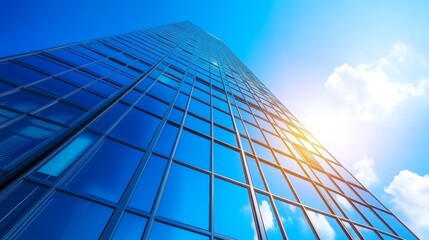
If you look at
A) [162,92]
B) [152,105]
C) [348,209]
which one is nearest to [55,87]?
[152,105]

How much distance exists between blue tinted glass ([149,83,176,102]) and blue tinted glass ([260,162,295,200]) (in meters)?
4.30

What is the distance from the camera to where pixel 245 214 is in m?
6.21

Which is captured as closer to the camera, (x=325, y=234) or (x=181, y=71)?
(x=325, y=234)

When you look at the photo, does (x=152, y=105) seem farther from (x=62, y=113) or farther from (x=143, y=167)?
(x=143, y=167)

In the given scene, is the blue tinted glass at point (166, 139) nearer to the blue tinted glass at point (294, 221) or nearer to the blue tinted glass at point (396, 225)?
the blue tinted glass at point (294, 221)

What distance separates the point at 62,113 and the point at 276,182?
637 centimetres

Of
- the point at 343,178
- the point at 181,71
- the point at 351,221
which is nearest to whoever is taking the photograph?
the point at 351,221

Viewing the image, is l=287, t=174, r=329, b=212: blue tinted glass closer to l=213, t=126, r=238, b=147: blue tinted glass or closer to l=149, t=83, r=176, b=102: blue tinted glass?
l=213, t=126, r=238, b=147: blue tinted glass

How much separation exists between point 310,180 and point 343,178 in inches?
145

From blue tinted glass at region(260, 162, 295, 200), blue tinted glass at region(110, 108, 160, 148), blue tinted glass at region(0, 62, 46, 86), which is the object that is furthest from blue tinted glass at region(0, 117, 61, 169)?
blue tinted glass at region(260, 162, 295, 200)

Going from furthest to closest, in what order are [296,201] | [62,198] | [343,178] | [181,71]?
[181,71] < [343,178] < [296,201] < [62,198]

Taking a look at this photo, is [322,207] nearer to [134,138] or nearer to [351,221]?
[351,221]

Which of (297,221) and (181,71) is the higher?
(181,71)

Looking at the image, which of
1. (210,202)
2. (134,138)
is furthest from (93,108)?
(210,202)
